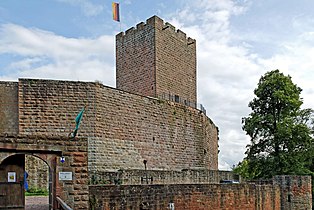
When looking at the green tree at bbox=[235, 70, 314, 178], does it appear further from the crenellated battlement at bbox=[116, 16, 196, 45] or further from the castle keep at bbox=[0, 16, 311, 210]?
the crenellated battlement at bbox=[116, 16, 196, 45]

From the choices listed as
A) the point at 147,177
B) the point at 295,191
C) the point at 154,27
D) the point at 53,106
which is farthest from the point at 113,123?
the point at 295,191

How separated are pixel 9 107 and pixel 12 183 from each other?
891 cm

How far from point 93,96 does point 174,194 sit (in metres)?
6.17

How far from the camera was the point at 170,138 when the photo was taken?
22344mm

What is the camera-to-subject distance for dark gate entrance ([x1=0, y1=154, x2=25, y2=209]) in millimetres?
8361

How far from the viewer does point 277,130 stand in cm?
2450

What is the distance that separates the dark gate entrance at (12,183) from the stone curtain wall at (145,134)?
8.86 meters

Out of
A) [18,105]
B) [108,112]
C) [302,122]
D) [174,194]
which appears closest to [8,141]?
[174,194]

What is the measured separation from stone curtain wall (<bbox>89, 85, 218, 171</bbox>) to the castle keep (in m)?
0.04

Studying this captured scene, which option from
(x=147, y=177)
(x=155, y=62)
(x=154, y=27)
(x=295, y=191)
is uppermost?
(x=154, y=27)

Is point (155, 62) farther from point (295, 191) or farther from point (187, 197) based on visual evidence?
point (187, 197)

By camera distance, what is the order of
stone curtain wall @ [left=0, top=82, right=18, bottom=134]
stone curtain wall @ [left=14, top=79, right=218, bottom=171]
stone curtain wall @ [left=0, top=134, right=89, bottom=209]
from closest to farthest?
stone curtain wall @ [left=0, top=134, right=89, bottom=209]
stone curtain wall @ [left=0, top=82, right=18, bottom=134]
stone curtain wall @ [left=14, top=79, right=218, bottom=171]

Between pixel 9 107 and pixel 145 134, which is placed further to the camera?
pixel 145 134

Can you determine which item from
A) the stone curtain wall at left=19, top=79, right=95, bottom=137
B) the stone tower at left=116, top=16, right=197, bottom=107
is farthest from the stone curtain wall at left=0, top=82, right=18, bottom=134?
the stone tower at left=116, top=16, right=197, bottom=107
